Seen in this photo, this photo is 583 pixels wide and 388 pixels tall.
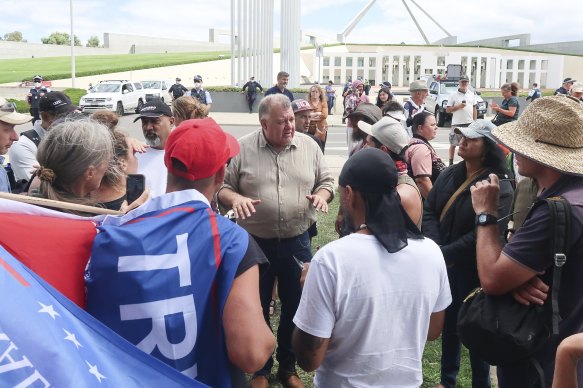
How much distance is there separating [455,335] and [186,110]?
2823mm

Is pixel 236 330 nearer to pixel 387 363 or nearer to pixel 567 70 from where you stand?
pixel 387 363

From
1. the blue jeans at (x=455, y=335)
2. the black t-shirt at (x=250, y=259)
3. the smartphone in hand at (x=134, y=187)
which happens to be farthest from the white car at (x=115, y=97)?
the black t-shirt at (x=250, y=259)

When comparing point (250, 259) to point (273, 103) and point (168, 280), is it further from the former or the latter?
point (273, 103)

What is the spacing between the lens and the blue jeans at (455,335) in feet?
12.2

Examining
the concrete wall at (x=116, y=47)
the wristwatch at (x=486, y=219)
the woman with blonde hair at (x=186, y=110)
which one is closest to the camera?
the wristwatch at (x=486, y=219)

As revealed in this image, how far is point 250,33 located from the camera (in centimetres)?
3128

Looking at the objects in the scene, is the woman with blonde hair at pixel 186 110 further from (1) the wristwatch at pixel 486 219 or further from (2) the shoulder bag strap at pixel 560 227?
(2) the shoulder bag strap at pixel 560 227

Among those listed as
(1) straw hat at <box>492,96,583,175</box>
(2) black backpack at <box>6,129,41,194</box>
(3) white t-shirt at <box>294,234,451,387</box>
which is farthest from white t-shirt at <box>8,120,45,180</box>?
(1) straw hat at <box>492,96,583,175</box>

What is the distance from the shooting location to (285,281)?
414cm

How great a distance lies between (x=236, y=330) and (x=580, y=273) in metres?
1.34

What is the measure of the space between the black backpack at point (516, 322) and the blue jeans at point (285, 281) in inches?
68.4

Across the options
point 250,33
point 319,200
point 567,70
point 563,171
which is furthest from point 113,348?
point 567,70

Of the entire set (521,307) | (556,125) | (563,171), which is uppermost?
(556,125)

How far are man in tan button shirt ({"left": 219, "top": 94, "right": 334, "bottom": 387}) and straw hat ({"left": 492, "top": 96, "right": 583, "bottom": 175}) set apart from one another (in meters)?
1.73
